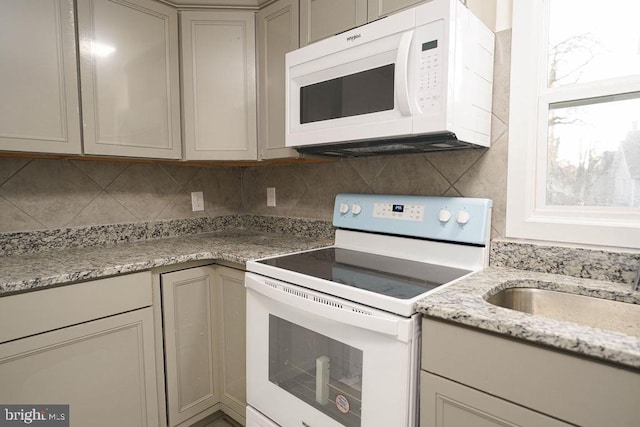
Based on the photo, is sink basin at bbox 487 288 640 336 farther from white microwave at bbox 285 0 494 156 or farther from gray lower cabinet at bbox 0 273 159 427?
gray lower cabinet at bbox 0 273 159 427

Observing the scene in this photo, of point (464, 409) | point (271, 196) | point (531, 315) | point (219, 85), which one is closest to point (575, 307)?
point (531, 315)

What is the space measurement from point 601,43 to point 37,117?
2025 millimetres

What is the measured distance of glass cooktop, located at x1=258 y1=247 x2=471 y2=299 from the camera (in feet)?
3.58

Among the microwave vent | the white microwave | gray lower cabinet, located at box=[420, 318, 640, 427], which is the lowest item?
gray lower cabinet, located at box=[420, 318, 640, 427]

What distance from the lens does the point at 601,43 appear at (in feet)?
3.89

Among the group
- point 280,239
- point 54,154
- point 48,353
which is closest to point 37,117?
point 54,154

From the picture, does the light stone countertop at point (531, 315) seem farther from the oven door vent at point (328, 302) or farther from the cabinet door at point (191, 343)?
the cabinet door at point (191, 343)

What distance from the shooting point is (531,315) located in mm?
828

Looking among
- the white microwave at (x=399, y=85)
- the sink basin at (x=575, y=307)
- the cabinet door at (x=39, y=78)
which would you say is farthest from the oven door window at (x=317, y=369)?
the cabinet door at (x=39, y=78)

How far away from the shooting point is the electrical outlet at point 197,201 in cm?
222

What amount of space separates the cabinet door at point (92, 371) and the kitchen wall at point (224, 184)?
67 centimetres

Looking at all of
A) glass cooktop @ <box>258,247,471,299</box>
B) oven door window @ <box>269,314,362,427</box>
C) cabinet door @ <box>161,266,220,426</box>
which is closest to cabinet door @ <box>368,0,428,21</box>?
glass cooktop @ <box>258,247,471,299</box>

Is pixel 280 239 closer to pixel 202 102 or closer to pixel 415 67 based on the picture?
pixel 202 102

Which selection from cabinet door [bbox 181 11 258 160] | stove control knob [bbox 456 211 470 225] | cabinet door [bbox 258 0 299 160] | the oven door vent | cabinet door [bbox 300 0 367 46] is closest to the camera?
Result: the oven door vent
